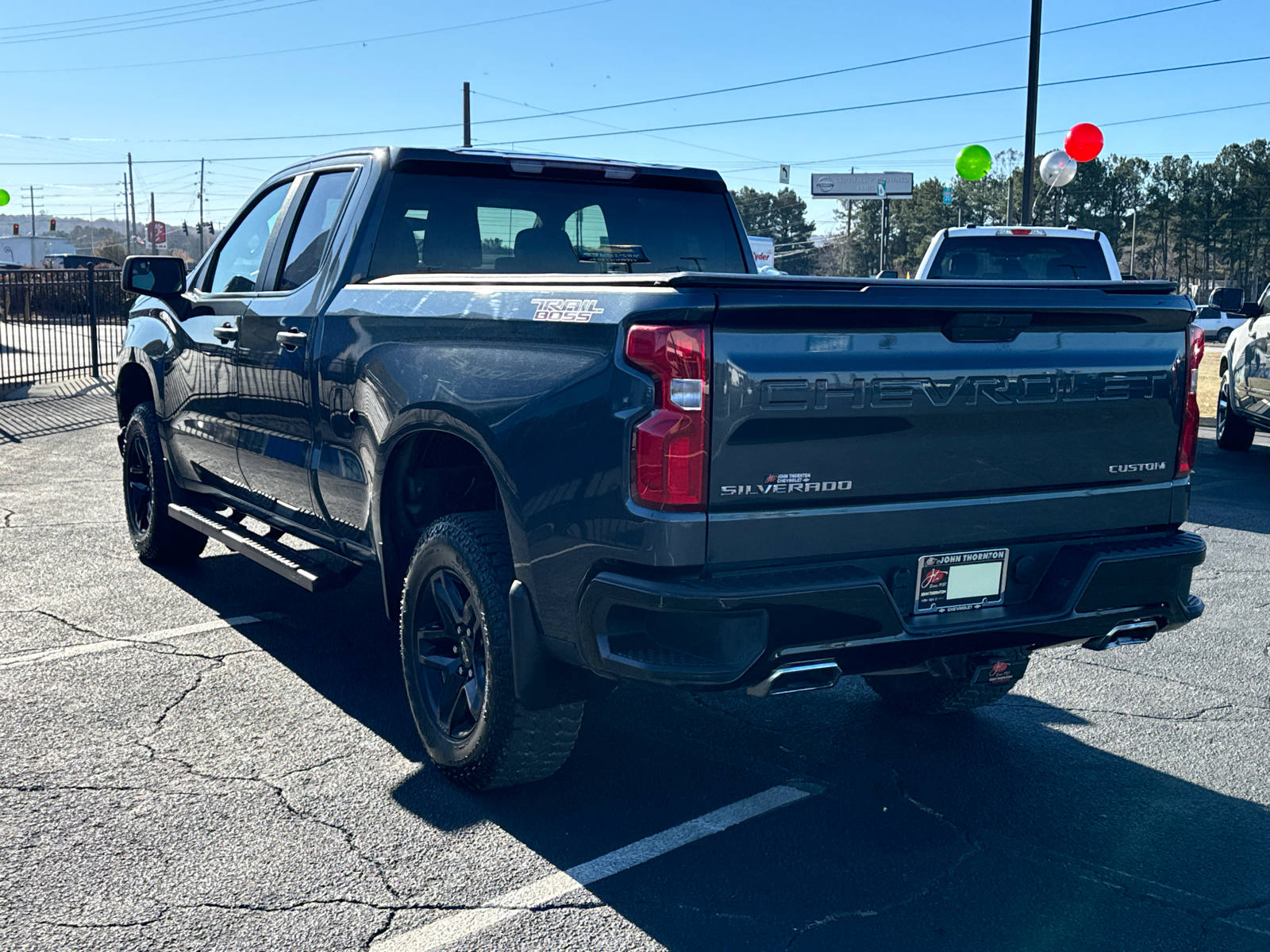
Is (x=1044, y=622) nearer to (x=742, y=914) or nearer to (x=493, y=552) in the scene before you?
(x=742, y=914)

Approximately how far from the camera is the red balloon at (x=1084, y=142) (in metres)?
18.6

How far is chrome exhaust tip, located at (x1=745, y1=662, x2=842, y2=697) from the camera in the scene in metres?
3.26

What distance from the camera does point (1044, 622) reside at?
11.9 ft

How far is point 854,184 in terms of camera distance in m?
99.9

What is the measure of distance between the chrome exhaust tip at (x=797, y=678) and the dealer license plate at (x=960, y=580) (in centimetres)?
34

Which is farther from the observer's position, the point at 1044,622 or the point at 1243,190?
the point at 1243,190

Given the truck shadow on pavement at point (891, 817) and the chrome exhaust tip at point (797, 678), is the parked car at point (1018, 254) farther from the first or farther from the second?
the chrome exhaust tip at point (797, 678)

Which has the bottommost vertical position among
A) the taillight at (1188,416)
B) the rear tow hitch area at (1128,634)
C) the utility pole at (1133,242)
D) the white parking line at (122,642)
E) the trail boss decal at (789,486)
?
the white parking line at (122,642)

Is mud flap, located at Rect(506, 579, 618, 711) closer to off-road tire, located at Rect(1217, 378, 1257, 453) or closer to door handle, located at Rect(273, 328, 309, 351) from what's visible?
door handle, located at Rect(273, 328, 309, 351)

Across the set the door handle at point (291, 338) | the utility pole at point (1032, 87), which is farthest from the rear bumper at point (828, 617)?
the utility pole at point (1032, 87)

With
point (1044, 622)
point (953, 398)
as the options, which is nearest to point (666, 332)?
point (953, 398)

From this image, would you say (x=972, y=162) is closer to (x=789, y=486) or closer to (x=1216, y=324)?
(x=789, y=486)

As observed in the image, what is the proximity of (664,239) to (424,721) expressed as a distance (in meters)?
2.40

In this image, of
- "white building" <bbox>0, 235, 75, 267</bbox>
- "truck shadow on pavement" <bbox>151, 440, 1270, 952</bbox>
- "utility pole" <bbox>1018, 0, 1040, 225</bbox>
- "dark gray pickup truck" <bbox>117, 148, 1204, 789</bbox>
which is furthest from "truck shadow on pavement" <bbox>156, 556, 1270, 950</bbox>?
"white building" <bbox>0, 235, 75, 267</bbox>
